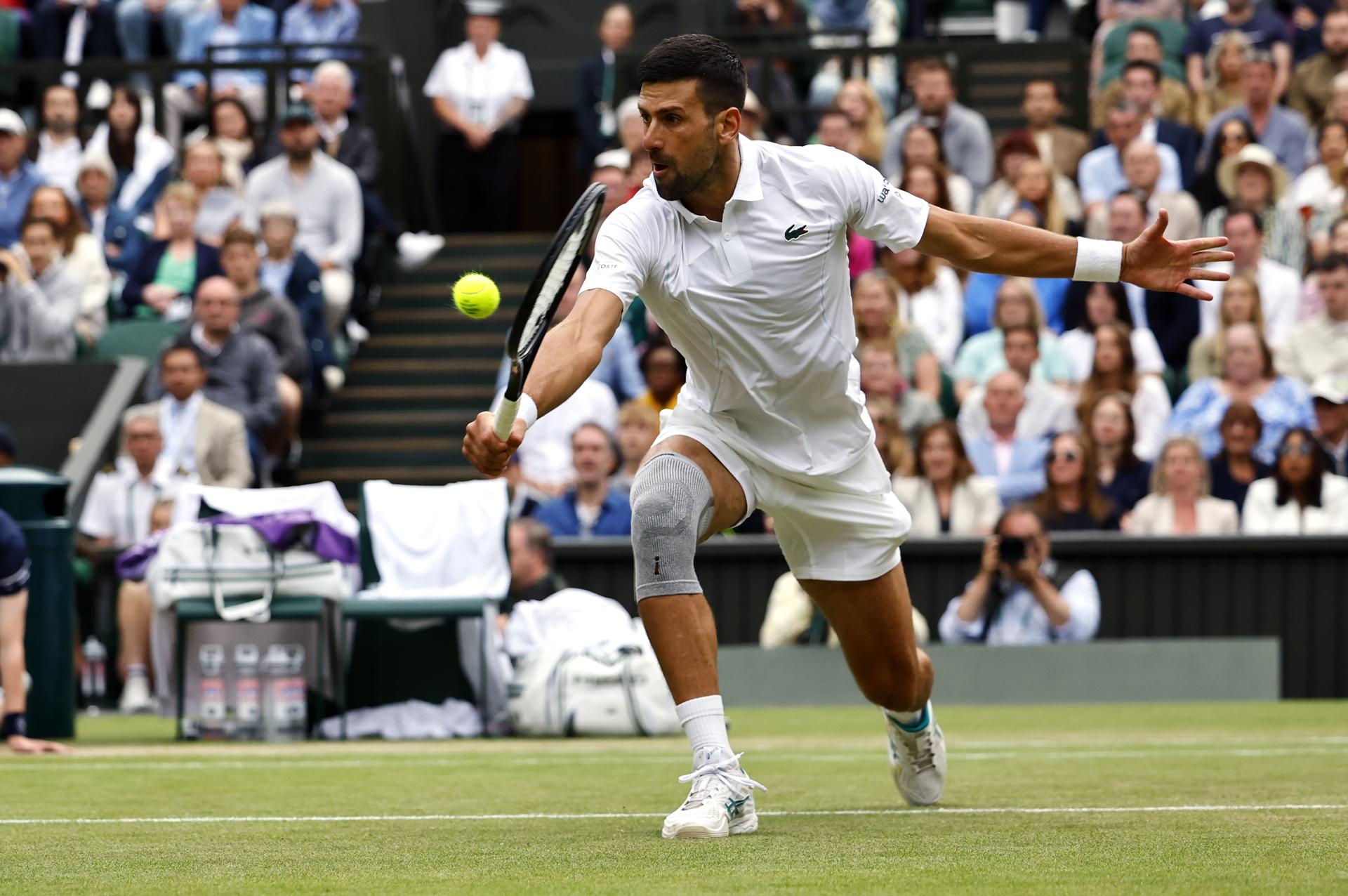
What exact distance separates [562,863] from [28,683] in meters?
6.32

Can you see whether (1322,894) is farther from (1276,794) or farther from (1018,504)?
(1018,504)

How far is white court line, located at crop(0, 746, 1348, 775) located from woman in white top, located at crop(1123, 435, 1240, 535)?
14.2ft

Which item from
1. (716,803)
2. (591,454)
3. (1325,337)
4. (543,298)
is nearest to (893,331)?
(591,454)

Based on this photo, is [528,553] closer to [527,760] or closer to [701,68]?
[527,760]

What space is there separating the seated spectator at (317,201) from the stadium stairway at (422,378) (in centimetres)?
62

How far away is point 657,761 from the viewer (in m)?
8.95

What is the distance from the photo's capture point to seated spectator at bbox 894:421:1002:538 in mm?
13266

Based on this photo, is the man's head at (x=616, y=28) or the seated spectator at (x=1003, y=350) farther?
the man's head at (x=616, y=28)

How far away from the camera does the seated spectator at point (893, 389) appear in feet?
45.2

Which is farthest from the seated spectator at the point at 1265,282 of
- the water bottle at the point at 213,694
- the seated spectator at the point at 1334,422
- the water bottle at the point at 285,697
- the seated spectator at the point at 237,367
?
the water bottle at the point at 213,694

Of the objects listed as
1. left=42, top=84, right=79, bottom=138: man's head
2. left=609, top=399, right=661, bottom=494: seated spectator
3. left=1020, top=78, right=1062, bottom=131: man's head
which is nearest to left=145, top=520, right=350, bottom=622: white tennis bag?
left=609, top=399, right=661, bottom=494: seated spectator

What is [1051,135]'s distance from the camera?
647 inches

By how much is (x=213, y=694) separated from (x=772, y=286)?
19.8 feet

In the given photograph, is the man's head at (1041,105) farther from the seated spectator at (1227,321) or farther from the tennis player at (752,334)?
the tennis player at (752,334)
